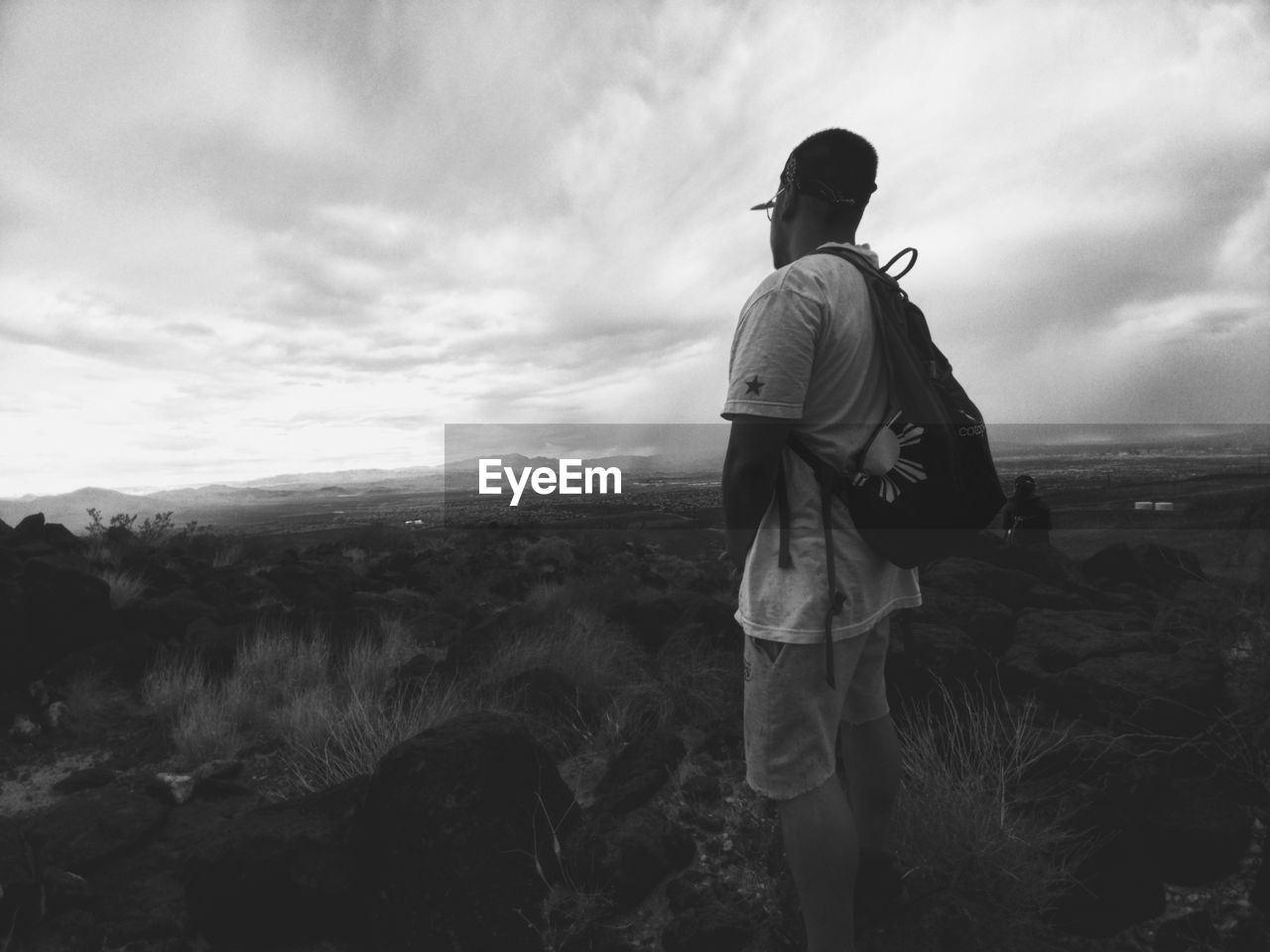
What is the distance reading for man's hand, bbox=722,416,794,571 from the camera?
1956mm

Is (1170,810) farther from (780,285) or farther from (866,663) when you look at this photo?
(780,285)

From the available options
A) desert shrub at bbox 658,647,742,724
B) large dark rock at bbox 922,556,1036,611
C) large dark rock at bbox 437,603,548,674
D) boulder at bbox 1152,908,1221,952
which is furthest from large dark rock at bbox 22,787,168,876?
large dark rock at bbox 922,556,1036,611

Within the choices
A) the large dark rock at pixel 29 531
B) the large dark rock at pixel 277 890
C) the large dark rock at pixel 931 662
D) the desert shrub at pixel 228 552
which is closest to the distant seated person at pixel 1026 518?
the large dark rock at pixel 931 662

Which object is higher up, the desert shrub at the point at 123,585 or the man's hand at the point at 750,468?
the man's hand at the point at 750,468

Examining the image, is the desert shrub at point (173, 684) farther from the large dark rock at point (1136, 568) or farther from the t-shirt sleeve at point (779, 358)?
the large dark rock at point (1136, 568)

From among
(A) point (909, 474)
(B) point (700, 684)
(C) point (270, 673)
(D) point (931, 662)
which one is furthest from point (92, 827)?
(D) point (931, 662)

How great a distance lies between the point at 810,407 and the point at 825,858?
3.94ft

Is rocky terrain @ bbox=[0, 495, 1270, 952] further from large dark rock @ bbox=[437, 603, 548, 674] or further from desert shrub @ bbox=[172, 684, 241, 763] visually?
desert shrub @ bbox=[172, 684, 241, 763]

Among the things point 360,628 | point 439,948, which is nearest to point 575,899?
point 439,948

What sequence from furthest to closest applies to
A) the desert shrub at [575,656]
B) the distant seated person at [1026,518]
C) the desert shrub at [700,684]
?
the distant seated person at [1026,518]
the desert shrub at [575,656]
the desert shrub at [700,684]

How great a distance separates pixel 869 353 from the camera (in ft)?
6.87

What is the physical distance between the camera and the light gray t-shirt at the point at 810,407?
1.95 meters

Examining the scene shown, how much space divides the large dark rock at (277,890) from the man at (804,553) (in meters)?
1.97

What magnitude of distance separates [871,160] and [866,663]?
4.98 ft
